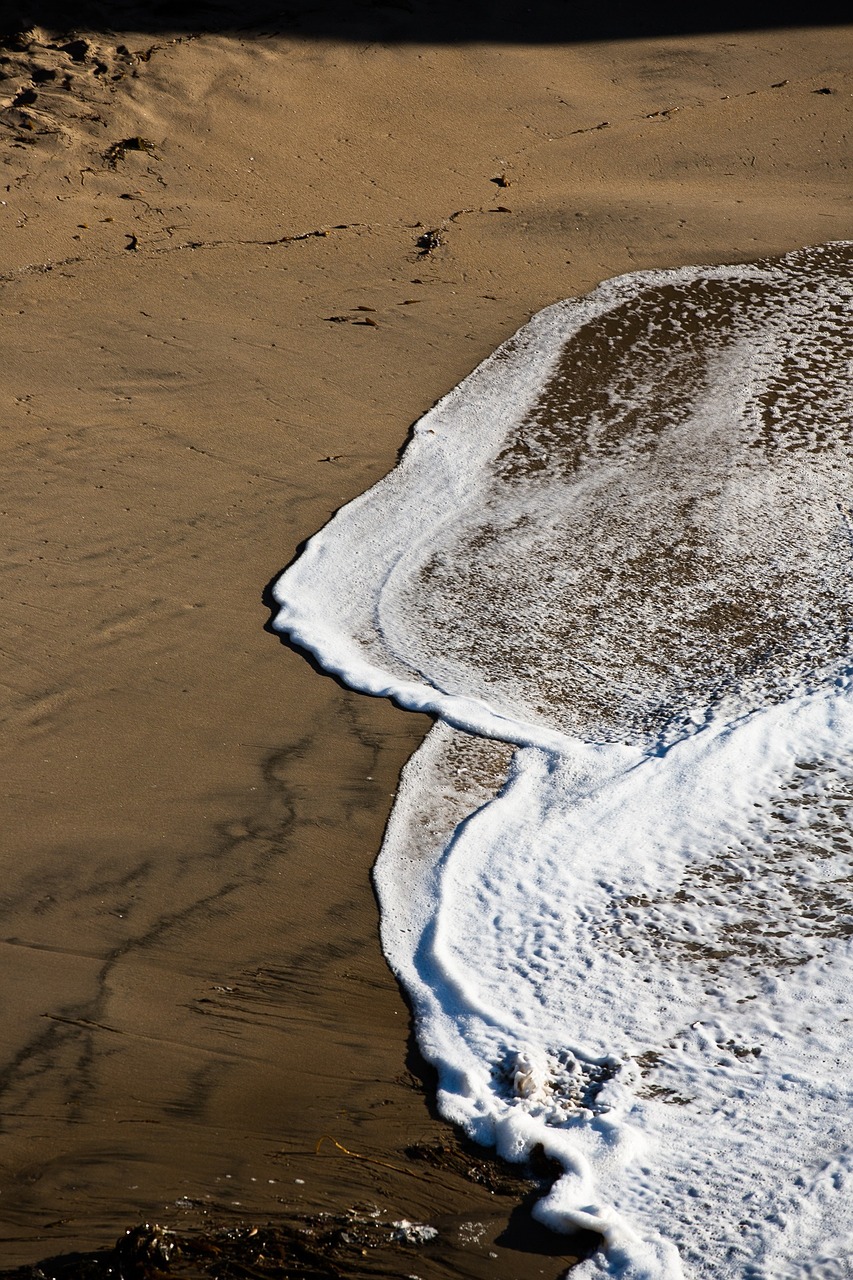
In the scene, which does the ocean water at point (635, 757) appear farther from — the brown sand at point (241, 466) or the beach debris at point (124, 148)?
the beach debris at point (124, 148)

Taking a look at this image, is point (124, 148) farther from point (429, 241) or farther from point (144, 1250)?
point (144, 1250)

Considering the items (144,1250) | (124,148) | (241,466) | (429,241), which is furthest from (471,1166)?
(124,148)

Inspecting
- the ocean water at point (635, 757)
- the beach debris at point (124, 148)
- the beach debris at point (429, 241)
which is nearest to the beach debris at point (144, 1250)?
the ocean water at point (635, 757)

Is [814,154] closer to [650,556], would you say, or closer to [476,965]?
[650,556]

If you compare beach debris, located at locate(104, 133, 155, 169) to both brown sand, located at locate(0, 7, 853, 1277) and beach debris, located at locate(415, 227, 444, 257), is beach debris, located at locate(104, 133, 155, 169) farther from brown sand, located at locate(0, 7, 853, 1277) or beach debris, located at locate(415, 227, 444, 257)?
beach debris, located at locate(415, 227, 444, 257)

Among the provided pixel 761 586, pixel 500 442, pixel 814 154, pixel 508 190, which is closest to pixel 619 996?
pixel 761 586
